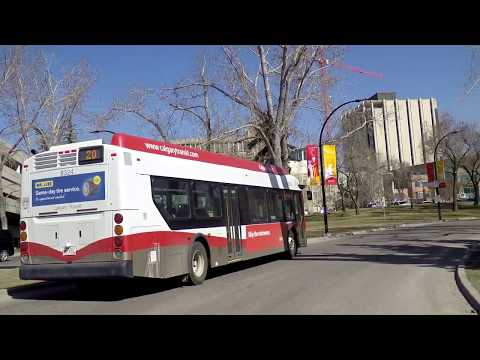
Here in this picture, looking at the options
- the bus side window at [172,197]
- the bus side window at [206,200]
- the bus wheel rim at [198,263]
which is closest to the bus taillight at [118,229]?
the bus side window at [172,197]

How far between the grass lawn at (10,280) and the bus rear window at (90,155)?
418 cm

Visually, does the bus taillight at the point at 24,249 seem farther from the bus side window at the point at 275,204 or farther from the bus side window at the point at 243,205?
the bus side window at the point at 275,204

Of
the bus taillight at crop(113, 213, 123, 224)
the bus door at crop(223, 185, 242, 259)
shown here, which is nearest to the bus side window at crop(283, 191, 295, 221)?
the bus door at crop(223, 185, 242, 259)

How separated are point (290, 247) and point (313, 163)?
61.1 feet

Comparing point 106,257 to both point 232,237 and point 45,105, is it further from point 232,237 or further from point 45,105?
point 45,105

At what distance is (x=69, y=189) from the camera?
10.5m

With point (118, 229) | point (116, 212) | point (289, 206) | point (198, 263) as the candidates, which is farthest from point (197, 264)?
point (289, 206)

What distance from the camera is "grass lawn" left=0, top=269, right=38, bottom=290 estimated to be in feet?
41.3

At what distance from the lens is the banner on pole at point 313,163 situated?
117 feet

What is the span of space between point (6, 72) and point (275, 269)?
86.0 ft

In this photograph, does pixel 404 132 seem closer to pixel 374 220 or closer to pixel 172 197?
pixel 374 220

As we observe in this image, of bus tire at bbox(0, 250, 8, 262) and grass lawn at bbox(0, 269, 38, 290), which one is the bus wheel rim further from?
bus tire at bbox(0, 250, 8, 262)


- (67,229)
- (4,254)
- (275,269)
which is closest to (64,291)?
(67,229)
